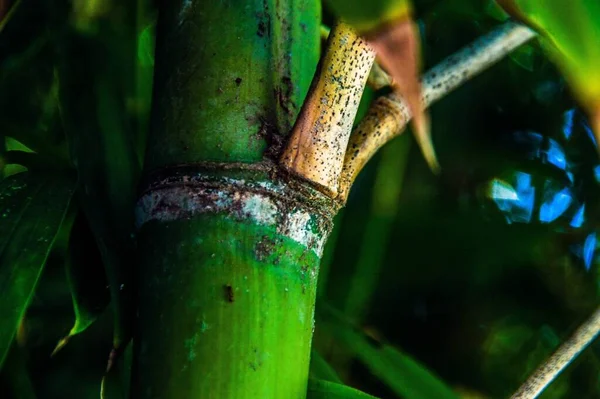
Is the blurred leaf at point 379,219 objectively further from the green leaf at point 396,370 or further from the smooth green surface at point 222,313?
the smooth green surface at point 222,313

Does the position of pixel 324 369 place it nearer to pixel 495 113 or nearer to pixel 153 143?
pixel 153 143

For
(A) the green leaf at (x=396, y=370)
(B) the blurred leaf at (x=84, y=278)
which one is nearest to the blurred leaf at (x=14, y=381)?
(B) the blurred leaf at (x=84, y=278)

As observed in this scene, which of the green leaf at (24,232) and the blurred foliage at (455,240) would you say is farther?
the blurred foliage at (455,240)

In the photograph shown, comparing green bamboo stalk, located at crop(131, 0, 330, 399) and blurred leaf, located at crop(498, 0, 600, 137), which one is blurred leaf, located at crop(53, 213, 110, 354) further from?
blurred leaf, located at crop(498, 0, 600, 137)

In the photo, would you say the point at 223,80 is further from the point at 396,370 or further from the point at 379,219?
the point at 379,219

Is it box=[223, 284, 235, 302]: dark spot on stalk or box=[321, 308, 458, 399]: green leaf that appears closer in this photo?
box=[223, 284, 235, 302]: dark spot on stalk

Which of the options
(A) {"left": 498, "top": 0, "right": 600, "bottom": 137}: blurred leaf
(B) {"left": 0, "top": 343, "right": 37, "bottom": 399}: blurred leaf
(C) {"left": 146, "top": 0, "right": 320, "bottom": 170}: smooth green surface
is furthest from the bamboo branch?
(B) {"left": 0, "top": 343, "right": 37, "bottom": 399}: blurred leaf
